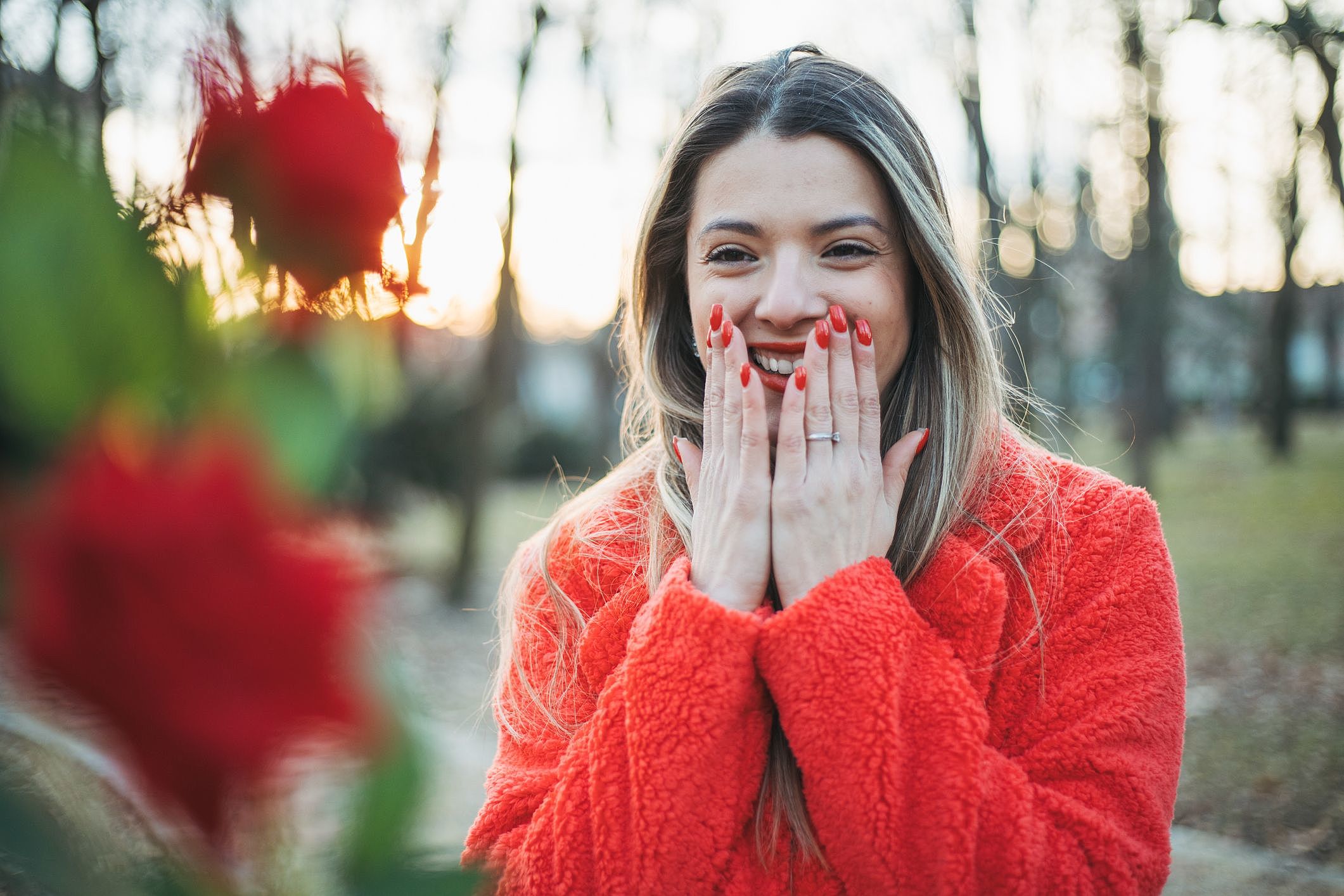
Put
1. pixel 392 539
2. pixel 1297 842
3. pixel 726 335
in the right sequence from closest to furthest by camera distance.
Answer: pixel 392 539 → pixel 726 335 → pixel 1297 842

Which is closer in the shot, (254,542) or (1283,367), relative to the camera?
(254,542)

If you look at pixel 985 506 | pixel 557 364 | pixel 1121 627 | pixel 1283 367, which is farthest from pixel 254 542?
pixel 557 364

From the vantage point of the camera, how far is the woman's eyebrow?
193 centimetres

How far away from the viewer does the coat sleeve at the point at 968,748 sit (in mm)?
1503

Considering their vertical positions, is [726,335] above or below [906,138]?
below

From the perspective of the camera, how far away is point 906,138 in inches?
81.7

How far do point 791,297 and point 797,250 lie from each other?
0.37 feet

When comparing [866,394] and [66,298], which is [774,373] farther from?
[66,298]

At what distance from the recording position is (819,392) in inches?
76.0

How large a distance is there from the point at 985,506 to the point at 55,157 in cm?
199

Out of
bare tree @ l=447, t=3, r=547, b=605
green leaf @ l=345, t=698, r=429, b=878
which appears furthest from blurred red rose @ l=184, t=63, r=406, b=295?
bare tree @ l=447, t=3, r=547, b=605

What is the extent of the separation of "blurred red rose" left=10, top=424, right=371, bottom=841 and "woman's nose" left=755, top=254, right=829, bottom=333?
164cm

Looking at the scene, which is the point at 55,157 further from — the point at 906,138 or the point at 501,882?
the point at 906,138

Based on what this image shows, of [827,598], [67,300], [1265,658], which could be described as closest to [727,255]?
[827,598]
